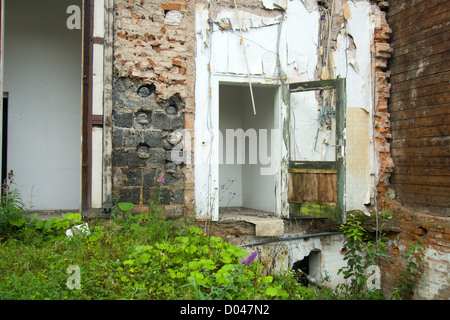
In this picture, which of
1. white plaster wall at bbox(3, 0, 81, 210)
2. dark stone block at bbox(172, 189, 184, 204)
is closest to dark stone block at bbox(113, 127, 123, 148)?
dark stone block at bbox(172, 189, 184, 204)

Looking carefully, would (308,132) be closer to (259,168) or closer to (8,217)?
(259,168)

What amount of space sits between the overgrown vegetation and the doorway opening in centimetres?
156

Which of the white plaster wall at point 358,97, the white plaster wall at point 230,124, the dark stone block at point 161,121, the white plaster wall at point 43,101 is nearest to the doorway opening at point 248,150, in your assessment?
the white plaster wall at point 230,124

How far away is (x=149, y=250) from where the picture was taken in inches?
163

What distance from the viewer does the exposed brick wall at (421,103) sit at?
526cm

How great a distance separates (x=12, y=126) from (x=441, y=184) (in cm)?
706

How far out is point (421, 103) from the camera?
18.5 feet

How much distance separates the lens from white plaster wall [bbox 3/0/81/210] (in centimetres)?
659

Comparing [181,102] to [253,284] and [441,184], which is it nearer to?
[253,284]

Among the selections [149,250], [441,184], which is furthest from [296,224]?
[149,250]

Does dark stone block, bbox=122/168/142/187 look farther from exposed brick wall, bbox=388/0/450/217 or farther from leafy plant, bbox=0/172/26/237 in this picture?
exposed brick wall, bbox=388/0/450/217

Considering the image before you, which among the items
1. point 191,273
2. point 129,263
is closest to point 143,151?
point 129,263

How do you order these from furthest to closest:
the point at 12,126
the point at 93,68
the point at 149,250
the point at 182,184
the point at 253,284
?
1. the point at 12,126
2. the point at 182,184
3. the point at 93,68
4. the point at 149,250
5. the point at 253,284

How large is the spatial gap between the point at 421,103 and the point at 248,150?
10.3 feet
